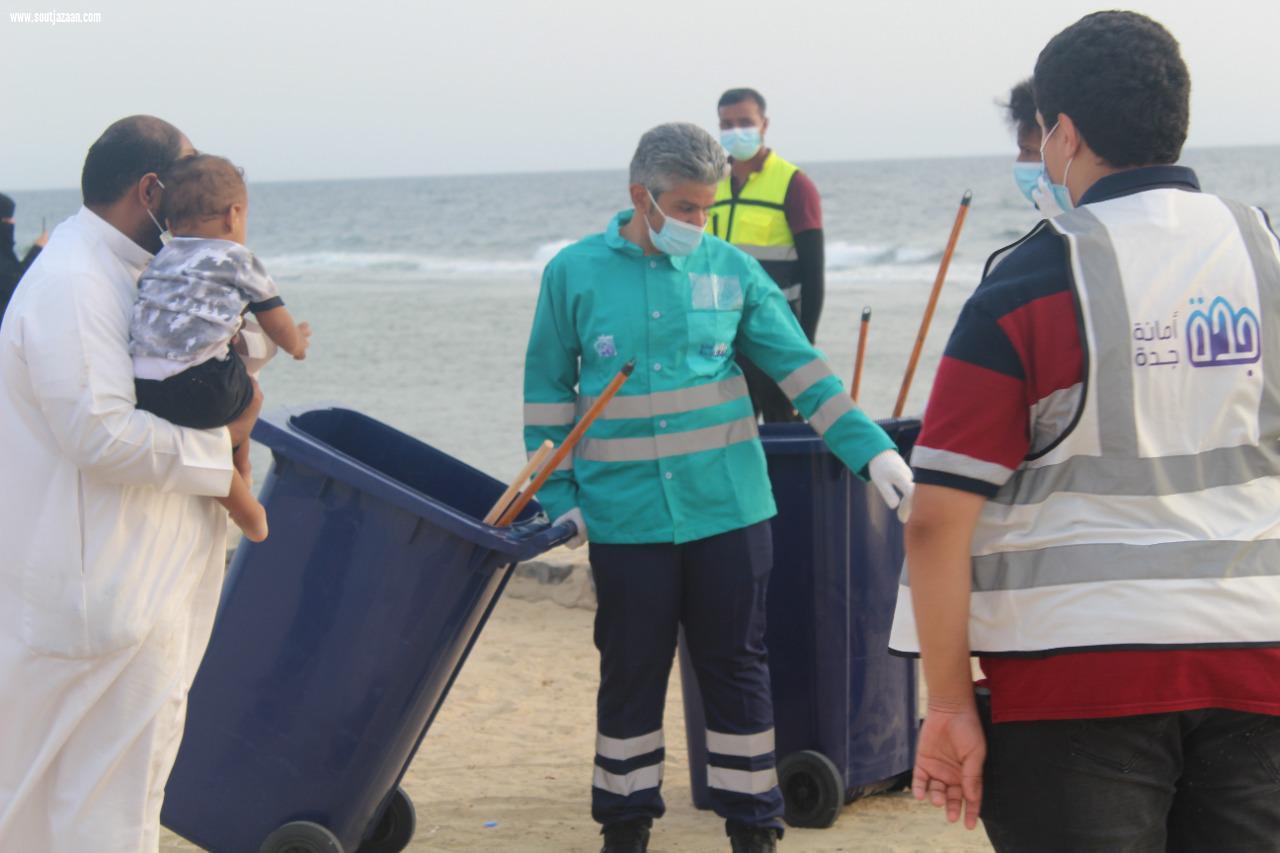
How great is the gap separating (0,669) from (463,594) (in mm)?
1060

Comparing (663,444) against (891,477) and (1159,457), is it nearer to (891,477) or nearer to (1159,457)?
(891,477)

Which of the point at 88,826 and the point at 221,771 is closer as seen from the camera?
the point at 88,826

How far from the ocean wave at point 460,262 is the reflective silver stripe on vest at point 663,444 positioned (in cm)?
2438

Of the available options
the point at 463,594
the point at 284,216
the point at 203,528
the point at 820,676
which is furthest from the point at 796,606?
the point at 284,216

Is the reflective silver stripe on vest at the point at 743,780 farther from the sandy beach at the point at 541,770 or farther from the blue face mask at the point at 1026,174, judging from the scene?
the blue face mask at the point at 1026,174

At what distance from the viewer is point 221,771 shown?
349 centimetres

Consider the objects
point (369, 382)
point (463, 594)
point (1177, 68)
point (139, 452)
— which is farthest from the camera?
point (369, 382)

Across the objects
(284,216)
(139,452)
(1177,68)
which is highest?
(1177,68)

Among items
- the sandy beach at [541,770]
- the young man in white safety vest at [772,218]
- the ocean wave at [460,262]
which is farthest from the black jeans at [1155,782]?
the ocean wave at [460,262]

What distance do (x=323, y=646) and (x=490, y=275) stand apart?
28051 millimetres

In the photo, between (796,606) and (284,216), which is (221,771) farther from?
(284,216)

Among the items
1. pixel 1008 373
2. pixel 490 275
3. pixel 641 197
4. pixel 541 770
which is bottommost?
pixel 490 275

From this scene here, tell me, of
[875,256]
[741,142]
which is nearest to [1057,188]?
[741,142]

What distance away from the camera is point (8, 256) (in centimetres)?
623
